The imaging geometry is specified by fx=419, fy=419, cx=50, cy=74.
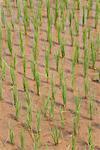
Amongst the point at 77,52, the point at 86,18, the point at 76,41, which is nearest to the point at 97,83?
the point at 77,52

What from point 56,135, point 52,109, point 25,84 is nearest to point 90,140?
point 56,135

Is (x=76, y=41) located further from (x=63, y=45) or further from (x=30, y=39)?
(x=30, y=39)

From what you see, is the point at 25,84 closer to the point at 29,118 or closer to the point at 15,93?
the point at 15,93

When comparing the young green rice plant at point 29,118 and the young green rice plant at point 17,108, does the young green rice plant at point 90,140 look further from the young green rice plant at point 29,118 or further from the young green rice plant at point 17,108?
the young green rice plant at point 17,108

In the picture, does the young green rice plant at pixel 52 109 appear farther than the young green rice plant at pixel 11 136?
Yes

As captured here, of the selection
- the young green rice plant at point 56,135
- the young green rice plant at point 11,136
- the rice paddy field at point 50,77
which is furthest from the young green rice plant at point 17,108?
the young green rice plant at point 56,135

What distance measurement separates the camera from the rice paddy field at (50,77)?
3.12m

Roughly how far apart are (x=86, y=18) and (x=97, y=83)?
1.42 m

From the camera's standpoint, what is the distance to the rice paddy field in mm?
3123

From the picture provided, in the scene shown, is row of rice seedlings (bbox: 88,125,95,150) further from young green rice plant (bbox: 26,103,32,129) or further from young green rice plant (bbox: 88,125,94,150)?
young green rice plant (bbox: 26,103,32,129)

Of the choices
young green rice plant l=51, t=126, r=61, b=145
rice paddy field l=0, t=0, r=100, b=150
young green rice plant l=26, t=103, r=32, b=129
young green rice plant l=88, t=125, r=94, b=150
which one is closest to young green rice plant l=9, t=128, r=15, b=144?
rice paddy field l=0, t=0, r=100, b=150

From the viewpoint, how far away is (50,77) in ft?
12.6

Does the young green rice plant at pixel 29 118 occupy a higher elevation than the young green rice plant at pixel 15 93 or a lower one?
lower

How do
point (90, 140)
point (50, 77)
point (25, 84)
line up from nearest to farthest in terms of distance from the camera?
point (90, 140)
point (25, 84)
point (50, 77)
